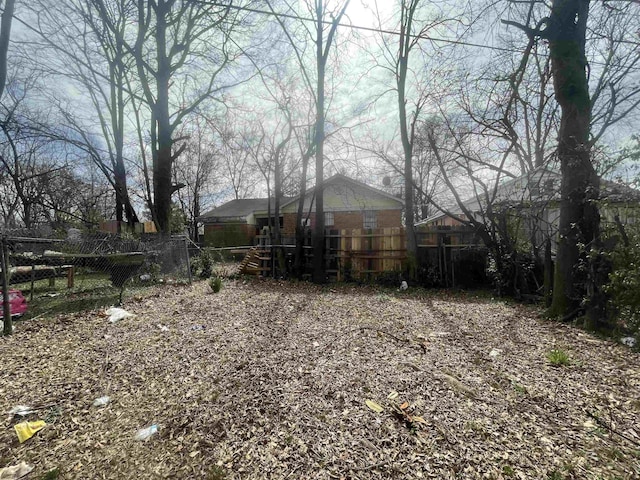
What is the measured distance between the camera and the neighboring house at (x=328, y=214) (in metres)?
17.7

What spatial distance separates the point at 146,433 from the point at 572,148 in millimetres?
6406

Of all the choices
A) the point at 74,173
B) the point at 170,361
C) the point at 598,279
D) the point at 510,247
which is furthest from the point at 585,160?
the point at 74,173

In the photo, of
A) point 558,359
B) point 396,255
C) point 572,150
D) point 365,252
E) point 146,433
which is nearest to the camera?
point 146,433

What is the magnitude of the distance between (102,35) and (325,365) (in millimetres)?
13366

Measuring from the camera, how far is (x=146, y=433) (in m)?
2.13

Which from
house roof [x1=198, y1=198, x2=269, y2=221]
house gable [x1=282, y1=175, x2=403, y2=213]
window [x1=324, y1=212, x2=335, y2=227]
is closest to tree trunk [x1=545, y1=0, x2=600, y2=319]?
house gable [x1=282, y1=175, x2=403, y2=213]

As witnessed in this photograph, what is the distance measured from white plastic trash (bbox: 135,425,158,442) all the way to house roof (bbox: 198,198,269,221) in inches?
828

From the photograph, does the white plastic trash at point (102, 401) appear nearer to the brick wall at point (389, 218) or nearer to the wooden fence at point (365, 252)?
the wooden fence at point (365, 252)

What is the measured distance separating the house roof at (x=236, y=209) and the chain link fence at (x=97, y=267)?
13.5 metres

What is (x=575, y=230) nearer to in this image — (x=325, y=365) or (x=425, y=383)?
(x=425, y=383)

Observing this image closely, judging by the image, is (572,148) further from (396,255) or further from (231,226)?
(231,226)

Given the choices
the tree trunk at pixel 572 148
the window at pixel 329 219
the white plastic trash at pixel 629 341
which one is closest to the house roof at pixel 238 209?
the window at pixel 329 219

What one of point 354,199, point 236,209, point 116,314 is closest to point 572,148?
point 116,314

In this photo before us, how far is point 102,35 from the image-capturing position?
10133 millimetres
